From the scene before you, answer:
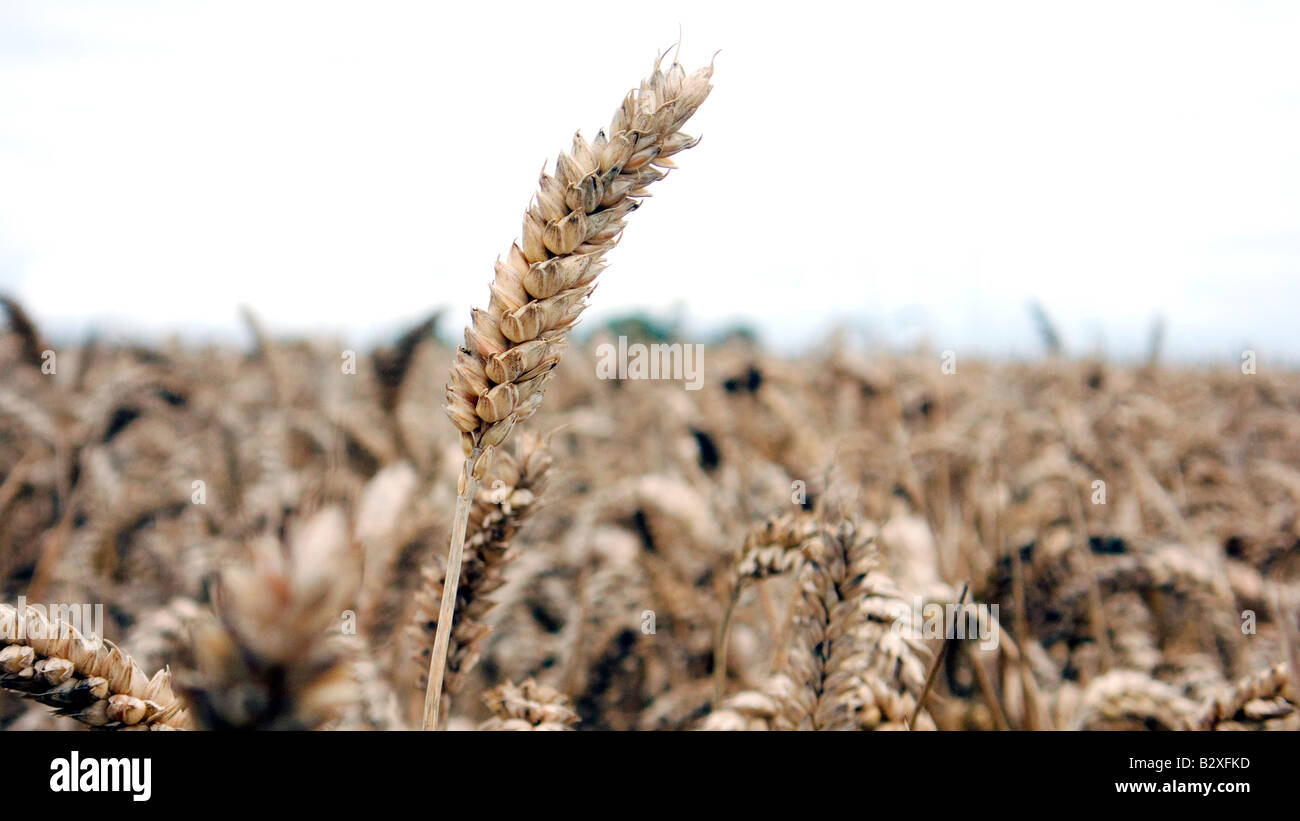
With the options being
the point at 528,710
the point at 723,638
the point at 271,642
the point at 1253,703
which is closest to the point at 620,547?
the point at 723,638

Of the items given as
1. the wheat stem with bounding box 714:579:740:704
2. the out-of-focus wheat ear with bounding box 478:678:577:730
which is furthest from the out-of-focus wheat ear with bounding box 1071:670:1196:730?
the out-of-focus wheat ear with bounding box 478:678:577:730

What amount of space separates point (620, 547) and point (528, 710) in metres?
1.69

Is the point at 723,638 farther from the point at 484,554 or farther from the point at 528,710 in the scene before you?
the point at 484,554

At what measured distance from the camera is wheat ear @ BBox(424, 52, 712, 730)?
83cm

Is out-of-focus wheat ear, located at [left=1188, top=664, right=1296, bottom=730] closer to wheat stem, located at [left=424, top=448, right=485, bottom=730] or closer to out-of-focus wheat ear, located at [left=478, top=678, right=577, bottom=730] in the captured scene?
out-of-focus wheat ear, located at [left=478, top=678, right=577, bottom=730]

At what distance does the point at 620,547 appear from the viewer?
2891mm

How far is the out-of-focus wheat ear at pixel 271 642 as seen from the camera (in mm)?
446

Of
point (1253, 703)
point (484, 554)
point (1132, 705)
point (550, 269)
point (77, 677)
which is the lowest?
point (1132, 705)

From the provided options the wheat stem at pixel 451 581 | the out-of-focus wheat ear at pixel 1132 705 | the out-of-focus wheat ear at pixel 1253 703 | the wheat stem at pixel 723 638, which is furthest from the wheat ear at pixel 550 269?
the out-of-focus wheat ear at pixel 1132 705
